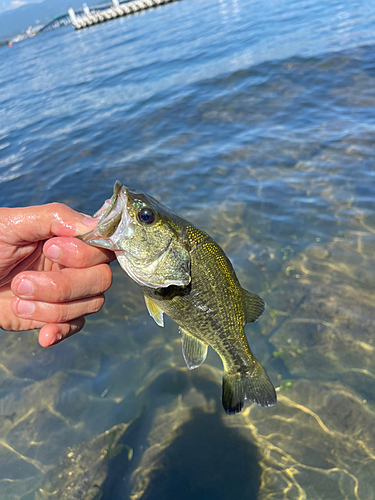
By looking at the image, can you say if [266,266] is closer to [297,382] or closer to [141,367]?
[297,382]

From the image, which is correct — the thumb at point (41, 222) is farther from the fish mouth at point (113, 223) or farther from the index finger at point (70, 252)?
the fish mouth at point (113, 223)

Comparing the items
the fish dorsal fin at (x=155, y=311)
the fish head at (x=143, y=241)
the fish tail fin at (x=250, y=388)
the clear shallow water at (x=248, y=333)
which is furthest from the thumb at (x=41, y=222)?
the clear shallow water at (x=248, y=333)

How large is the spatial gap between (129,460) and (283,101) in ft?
40.2

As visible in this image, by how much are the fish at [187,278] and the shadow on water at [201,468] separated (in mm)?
1815

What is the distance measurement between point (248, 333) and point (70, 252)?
11.4ft

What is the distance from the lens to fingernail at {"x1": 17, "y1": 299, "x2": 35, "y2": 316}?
3.04 m

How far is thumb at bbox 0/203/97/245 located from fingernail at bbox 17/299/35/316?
1.81 ft

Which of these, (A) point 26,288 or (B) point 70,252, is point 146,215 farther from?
(A) point 26,288

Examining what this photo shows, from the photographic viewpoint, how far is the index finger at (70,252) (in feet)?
9.54

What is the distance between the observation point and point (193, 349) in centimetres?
299

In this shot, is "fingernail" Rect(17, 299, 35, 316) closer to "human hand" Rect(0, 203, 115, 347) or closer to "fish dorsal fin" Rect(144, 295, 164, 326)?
"human hand" Rect(0, 203, 115, 347)

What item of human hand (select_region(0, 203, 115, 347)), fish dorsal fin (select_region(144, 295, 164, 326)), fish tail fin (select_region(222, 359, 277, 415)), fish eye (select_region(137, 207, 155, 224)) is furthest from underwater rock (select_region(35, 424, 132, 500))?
fish eye (select_region(137, 207, 155, 224))

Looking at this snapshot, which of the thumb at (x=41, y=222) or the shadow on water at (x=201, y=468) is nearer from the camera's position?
the thumb at (x=41, y=222)

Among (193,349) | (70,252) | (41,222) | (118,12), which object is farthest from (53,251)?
(118,12)
